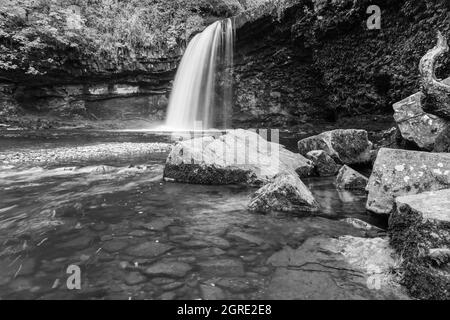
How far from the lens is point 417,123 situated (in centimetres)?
Answer: 716

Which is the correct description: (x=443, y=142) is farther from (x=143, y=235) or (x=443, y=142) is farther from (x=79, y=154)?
(x=79, y=154)

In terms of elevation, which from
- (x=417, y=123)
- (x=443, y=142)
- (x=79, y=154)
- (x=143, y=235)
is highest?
(x=417, y=123)

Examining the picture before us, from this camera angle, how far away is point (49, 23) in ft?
61.8

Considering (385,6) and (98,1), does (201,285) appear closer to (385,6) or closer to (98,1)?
(385,6)

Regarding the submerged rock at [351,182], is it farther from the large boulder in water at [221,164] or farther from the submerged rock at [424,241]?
the submerged rock at [424,241]

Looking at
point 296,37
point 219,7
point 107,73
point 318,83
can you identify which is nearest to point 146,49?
point 107,73

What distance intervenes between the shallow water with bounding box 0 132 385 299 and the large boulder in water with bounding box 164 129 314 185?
0.37m

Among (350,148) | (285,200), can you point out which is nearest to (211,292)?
(285,200)

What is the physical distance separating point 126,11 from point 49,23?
5399mm

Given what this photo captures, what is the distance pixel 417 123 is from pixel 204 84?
1582 centimetres

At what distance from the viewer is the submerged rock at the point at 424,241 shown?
2805mm

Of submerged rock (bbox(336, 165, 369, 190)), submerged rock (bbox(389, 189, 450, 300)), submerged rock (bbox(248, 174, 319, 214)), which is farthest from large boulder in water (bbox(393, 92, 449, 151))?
submerged rock (bbox(389, 189, 450, 300))

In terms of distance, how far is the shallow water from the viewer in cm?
315
